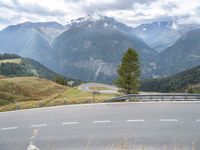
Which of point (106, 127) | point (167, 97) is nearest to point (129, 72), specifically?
point (167, 97)

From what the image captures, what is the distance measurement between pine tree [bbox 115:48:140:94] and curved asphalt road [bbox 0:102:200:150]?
3775cm

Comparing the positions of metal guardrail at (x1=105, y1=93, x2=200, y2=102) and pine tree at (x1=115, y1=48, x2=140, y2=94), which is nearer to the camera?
metal guardrail at (x1=105, y1=93, x2=200, y2=102)

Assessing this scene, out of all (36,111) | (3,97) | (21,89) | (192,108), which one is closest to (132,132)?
(192,108)

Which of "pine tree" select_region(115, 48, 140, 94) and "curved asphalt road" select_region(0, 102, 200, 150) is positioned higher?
"pine tree" select_region(115, 48, 140, 94)

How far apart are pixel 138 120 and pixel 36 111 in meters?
8.60

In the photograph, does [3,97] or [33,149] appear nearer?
[33,149]

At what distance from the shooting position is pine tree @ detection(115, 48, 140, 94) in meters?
62.7

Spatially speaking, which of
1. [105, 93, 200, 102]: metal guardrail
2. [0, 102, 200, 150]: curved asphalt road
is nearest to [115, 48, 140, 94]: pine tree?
[105, 93, 200, 102]: metal guardrail

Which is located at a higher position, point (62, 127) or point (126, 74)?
point (126, 74)

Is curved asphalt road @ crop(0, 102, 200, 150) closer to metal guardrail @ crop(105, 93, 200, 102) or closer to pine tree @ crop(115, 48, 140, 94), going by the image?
metal guardrail @ crop(105, 93, 200, 102)

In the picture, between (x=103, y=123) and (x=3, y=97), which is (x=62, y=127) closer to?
(x=103, y=123)

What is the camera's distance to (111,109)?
23.2 meters

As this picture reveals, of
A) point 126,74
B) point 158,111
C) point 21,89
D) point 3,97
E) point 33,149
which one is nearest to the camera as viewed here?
point 33,149

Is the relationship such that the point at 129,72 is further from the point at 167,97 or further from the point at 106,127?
the point at 106,127
